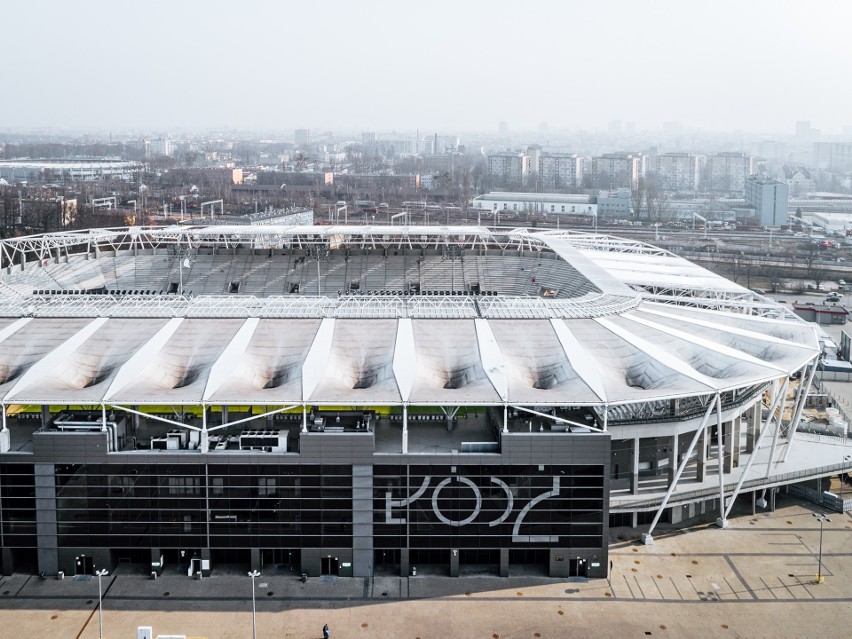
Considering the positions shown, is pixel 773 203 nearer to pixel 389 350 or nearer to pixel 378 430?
pixel 389 350

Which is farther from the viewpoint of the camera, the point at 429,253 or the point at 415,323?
the point at 429,253

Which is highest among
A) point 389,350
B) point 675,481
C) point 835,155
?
point 835,155

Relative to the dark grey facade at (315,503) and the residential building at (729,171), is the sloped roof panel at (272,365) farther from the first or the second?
the residential building at (729,171)

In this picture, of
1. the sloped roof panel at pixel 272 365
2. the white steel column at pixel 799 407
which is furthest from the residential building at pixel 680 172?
the sloped roof panel at pixel 272 365

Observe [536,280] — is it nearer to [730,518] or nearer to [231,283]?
[231,283]

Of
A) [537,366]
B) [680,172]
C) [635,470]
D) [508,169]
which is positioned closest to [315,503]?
[537,366]

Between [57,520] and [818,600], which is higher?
[57,520]

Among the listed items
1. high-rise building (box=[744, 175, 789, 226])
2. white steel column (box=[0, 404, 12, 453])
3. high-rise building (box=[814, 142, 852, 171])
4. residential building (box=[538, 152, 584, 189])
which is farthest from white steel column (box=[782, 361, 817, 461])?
high-rise building (box=[814, 142, 852, 171])

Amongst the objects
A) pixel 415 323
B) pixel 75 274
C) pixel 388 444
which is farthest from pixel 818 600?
pixel 75 274
